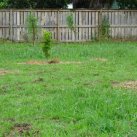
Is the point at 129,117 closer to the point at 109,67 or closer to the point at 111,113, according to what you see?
the point at 111,113

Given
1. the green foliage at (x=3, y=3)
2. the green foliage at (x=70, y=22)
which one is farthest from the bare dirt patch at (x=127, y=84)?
the green foliage at (x=3, y=3)

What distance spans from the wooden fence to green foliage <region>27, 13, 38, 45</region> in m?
0.97

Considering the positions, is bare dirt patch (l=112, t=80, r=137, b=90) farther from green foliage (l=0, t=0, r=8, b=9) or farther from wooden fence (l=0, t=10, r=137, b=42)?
green foliage (l=0, t=0, r=8, b=9)

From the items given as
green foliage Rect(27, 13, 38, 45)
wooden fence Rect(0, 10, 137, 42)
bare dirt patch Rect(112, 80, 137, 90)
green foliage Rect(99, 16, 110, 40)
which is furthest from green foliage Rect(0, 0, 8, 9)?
bare dirt patch Rect(112, 80, 137, 90)

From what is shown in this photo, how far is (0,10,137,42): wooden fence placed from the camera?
94.9ft

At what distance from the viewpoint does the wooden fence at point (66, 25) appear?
2894 cm

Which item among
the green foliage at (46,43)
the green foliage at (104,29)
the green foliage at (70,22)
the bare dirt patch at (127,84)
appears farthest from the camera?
the green foliage at (104,29)

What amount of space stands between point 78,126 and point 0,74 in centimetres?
691

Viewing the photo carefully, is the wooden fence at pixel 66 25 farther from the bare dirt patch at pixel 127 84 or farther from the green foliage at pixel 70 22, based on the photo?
the bare dirt patch at pixel 127 84

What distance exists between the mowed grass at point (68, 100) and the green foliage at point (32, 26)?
9.66 m

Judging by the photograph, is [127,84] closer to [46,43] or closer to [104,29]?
[46,43]

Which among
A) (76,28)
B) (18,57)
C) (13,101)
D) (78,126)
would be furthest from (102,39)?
(78,126)

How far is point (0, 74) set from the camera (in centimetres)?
1441

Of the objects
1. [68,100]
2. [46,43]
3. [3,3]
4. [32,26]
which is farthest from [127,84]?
[3,3]
